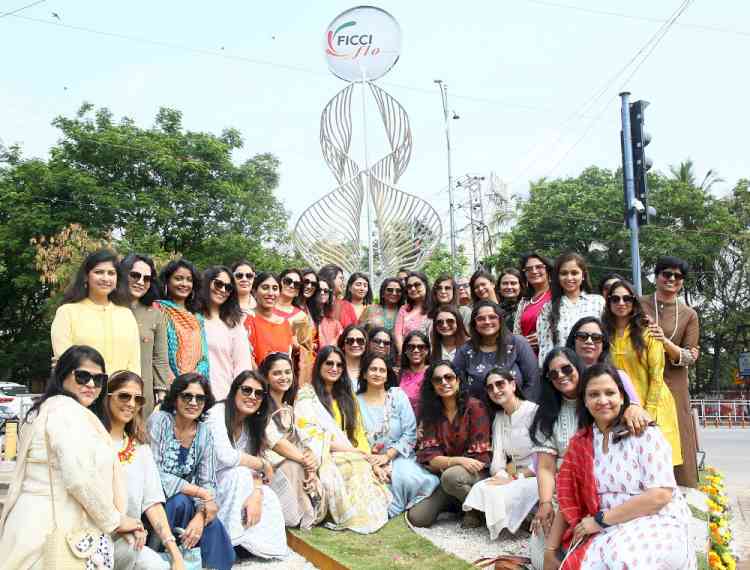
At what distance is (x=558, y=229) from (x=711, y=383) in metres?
9.54

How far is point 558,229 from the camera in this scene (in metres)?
27.1

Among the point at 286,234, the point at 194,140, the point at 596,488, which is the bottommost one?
the point at 596,488

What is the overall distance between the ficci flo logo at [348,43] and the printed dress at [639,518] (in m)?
9.41

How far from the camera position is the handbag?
3.46m

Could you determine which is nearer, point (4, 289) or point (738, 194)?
point (4, 289)

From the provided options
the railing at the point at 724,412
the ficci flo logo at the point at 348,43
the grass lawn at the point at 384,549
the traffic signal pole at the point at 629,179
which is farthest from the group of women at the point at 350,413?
the railing at the point at 724,412

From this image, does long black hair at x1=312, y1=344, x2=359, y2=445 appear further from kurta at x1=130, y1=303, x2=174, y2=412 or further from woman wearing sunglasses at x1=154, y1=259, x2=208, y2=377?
Answer: kurta at x1=130, y1=303, x2=174, y2=412

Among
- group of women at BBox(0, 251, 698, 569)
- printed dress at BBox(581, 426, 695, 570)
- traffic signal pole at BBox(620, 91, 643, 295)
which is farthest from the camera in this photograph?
traffic signal pole at BBox(620, 91, 643, 295)

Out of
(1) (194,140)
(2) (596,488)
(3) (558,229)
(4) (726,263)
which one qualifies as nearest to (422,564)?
(2) (596,488)

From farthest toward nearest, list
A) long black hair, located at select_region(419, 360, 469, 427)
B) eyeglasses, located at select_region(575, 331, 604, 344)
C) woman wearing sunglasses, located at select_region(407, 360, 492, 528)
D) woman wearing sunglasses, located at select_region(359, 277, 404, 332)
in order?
woman wearing sunglasses, located at select_region(359, 277, 404, 332) < long black hair, located at select_region(419, 360, 469, 427) < woman wearing sunglasses, located at select_region(407, 360, 492, 528) < eyeglasses, located at select_region(575, 331, 604, 344)

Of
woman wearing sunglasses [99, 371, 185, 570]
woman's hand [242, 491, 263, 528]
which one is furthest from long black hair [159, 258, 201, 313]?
woman wearing sunglasses [99, 371, 185, 570]

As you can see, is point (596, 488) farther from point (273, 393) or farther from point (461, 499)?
point (273, 393)

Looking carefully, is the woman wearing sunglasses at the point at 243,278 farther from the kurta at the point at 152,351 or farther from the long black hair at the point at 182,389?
the long black hair at the point at 182,389

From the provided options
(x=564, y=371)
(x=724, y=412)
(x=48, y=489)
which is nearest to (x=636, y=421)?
(x=564, y=371)
